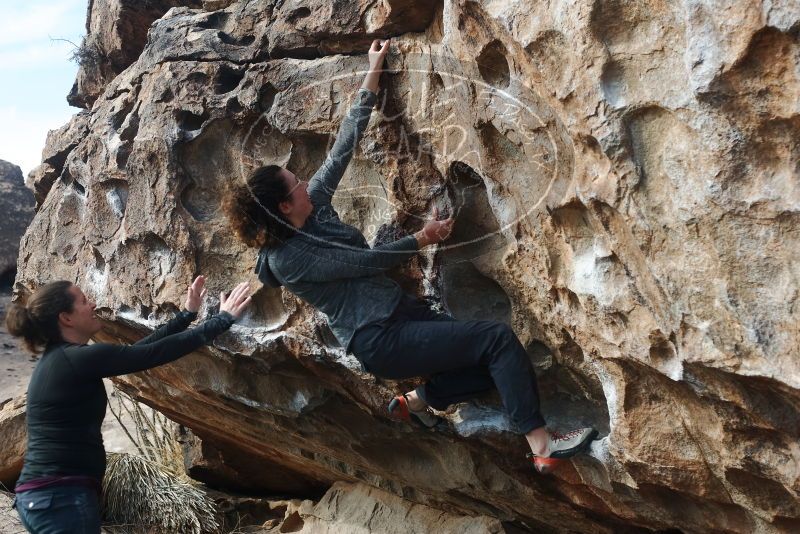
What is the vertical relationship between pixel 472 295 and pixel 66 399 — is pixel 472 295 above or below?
above

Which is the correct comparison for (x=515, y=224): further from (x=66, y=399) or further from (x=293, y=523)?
(x=293, y=523)

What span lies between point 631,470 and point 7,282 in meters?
9.02

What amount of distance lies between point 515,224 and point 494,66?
57cm

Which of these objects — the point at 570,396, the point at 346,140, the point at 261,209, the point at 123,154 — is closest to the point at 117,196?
the point at 123,154

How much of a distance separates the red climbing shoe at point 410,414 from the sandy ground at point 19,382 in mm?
4296

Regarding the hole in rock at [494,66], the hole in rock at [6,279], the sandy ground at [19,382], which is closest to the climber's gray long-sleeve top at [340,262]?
the hole in rock at [494,66]

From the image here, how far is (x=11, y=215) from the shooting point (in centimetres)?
993

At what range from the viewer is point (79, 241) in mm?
4566

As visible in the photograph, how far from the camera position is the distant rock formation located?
9.81 metres

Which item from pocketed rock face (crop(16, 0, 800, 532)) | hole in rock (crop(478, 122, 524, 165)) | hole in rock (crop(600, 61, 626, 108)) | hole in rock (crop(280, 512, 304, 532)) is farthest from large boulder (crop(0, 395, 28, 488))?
hole in rock (crop(600, 61, 626, 108))

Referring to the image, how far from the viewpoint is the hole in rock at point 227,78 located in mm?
3736

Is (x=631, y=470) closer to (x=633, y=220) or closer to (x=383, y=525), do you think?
(x=633, y=220)

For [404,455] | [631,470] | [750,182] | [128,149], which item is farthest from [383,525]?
[750,182]

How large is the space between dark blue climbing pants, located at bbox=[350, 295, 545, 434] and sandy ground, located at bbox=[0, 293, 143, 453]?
15.3ft
